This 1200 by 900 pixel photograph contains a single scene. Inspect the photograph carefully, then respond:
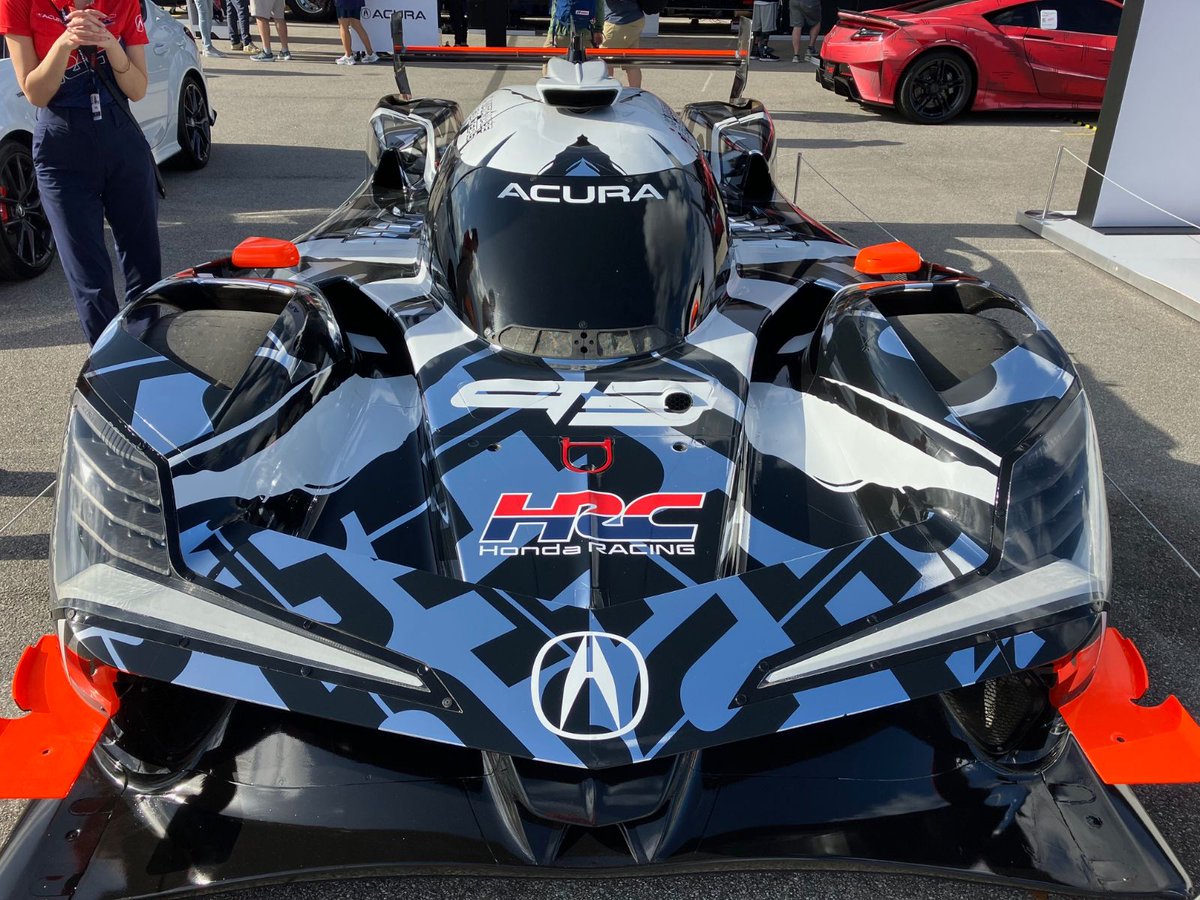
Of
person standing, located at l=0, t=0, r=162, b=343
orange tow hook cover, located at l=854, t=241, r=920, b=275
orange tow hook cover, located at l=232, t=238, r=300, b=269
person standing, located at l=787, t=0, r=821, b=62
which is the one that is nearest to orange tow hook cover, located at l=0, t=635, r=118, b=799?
orange tow hook cover, located at l=232, t=238, r=300, b=269

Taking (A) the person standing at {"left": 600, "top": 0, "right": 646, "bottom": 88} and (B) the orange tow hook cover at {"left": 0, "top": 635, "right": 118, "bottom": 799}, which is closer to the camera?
(B) the orange tow hook cover at {"left": 0, "top": 635, "right": 118, "bottom": 799}

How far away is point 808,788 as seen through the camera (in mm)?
1995

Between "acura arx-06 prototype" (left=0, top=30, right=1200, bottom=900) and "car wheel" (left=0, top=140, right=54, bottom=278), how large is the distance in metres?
3.12

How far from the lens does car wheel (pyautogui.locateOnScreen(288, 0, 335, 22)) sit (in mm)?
15711

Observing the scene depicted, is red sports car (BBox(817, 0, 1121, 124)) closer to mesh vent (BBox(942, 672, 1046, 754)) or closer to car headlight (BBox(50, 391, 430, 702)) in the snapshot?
mesh vent (BBox(942, 672, 1046, 754))

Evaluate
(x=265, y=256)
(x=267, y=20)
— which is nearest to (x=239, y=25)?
(x=267, y=20)

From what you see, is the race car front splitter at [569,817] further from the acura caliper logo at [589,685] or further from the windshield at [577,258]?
the windshield at [577,258]

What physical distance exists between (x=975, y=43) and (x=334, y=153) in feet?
19.6

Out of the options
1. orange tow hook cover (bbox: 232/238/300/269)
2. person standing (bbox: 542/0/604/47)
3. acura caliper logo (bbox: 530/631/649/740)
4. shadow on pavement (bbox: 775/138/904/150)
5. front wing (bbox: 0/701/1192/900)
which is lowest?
shadow on pavement (bbox: 775/138/904/150)

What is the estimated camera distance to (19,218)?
531cm

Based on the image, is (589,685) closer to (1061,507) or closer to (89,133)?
(1061,507)

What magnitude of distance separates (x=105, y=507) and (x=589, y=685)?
1.09 metres

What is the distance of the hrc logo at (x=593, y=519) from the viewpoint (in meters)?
2.24

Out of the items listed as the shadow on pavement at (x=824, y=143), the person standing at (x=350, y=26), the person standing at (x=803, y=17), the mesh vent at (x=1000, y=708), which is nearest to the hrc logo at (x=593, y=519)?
the mesh vent at (x=1000, y=708)
